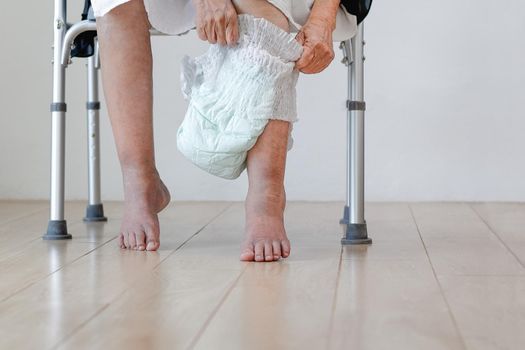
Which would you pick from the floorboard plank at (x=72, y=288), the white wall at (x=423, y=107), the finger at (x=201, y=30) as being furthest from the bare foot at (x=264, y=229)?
the white wall at (x=423, y=107)

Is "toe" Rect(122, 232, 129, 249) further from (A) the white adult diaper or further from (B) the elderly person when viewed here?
(A) the white adult diaper

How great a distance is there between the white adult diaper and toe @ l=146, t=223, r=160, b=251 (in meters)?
0.14

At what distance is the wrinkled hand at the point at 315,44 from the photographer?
158 cm

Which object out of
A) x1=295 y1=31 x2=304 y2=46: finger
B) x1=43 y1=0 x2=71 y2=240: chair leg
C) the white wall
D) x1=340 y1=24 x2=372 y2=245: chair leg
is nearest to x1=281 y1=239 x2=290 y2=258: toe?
x1=340 y1=24 x2=372 y2=245: chair leg

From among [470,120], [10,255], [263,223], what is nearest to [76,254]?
[10,255]

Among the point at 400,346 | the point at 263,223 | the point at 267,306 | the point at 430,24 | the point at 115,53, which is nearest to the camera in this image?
the point at 400,346

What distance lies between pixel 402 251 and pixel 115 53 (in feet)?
1.87

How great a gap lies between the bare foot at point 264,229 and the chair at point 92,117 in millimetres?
195

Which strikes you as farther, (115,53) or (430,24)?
(430,24)

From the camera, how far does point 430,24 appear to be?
2.46 m

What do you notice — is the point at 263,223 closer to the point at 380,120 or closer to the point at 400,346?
the point at 400,346

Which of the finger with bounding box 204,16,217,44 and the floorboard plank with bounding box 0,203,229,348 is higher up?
the finger with bounding box 204,16,217,44

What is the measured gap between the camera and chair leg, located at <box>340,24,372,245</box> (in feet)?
5.61

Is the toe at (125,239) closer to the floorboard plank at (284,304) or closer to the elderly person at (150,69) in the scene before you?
the elderly person at (150,69)
